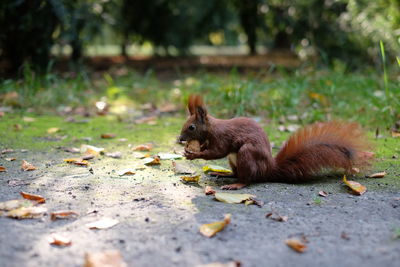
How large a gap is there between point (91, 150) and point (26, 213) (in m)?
1.07

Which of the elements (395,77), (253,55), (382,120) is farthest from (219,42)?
(382,120)

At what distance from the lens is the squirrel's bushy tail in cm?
224

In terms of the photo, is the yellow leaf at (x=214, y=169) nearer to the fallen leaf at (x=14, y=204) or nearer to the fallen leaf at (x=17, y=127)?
the fallen leaf at (x=14, y=204)

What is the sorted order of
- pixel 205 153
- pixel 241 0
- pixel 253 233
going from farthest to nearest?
pixel 241 0 < pixel 205 153 < pixel 253 233

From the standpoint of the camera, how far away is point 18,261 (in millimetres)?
1427

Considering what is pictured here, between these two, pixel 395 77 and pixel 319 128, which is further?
pixel 395 77

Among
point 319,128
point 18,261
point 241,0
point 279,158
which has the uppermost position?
point 241,0

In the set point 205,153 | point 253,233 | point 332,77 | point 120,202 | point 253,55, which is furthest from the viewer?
point 253,55

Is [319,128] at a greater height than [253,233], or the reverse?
[319,128]

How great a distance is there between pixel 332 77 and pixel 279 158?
271cm

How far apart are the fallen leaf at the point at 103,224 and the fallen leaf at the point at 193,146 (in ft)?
2.43

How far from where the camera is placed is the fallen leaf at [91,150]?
2816mm

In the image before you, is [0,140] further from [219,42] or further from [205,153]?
[219,42]

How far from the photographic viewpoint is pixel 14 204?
1857 millimetres
